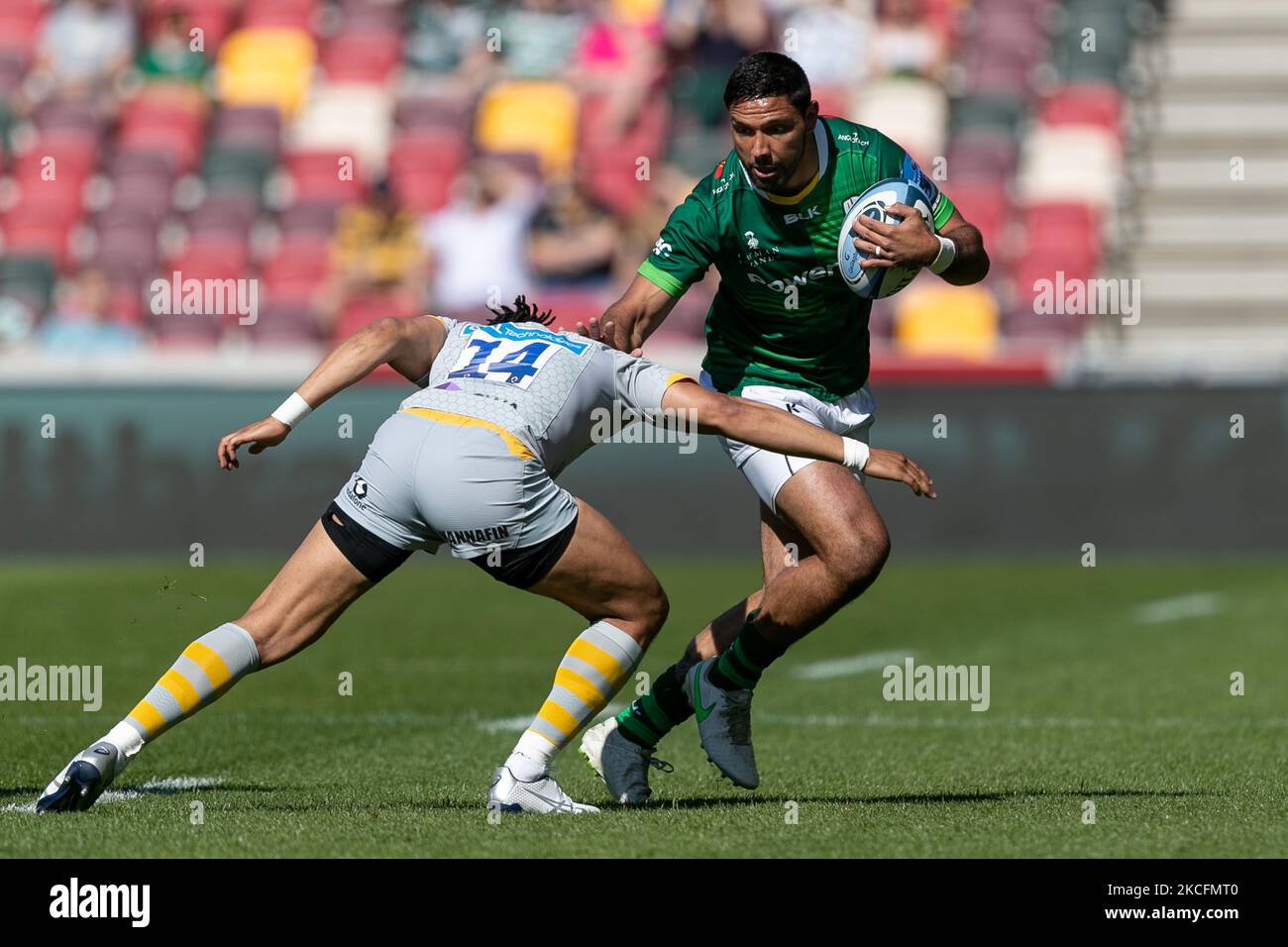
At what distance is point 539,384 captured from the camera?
695cm

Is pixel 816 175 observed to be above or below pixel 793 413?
above

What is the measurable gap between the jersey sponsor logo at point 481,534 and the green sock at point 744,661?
1242mm

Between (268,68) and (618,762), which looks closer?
(618,762)

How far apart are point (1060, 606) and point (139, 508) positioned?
722 cm

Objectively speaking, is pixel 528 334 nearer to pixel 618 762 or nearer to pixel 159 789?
pixel 618 762

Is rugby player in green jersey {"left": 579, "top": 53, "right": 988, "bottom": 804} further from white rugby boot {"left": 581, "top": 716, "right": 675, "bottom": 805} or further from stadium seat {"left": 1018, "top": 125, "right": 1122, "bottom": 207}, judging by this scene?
stadium seat {"left": 1018, "top": 125, "right": 1122, "bottom": 207}

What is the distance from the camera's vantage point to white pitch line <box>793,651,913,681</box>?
1227 cm

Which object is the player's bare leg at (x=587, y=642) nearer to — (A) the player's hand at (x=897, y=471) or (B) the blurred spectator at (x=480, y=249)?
(A) the player's hand at (x=897, y=471)

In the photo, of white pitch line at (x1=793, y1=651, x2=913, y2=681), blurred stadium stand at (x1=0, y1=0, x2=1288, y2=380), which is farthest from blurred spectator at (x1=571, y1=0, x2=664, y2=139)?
white pitch line at (x1=793, y1=651, x2=913, y2=681)

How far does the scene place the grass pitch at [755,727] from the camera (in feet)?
21.2

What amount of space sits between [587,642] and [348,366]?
3.89ft

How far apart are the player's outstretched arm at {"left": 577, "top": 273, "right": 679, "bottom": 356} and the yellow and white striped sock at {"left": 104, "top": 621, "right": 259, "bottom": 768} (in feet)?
5.56

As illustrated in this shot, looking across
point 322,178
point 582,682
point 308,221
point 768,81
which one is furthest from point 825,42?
point 582,682
